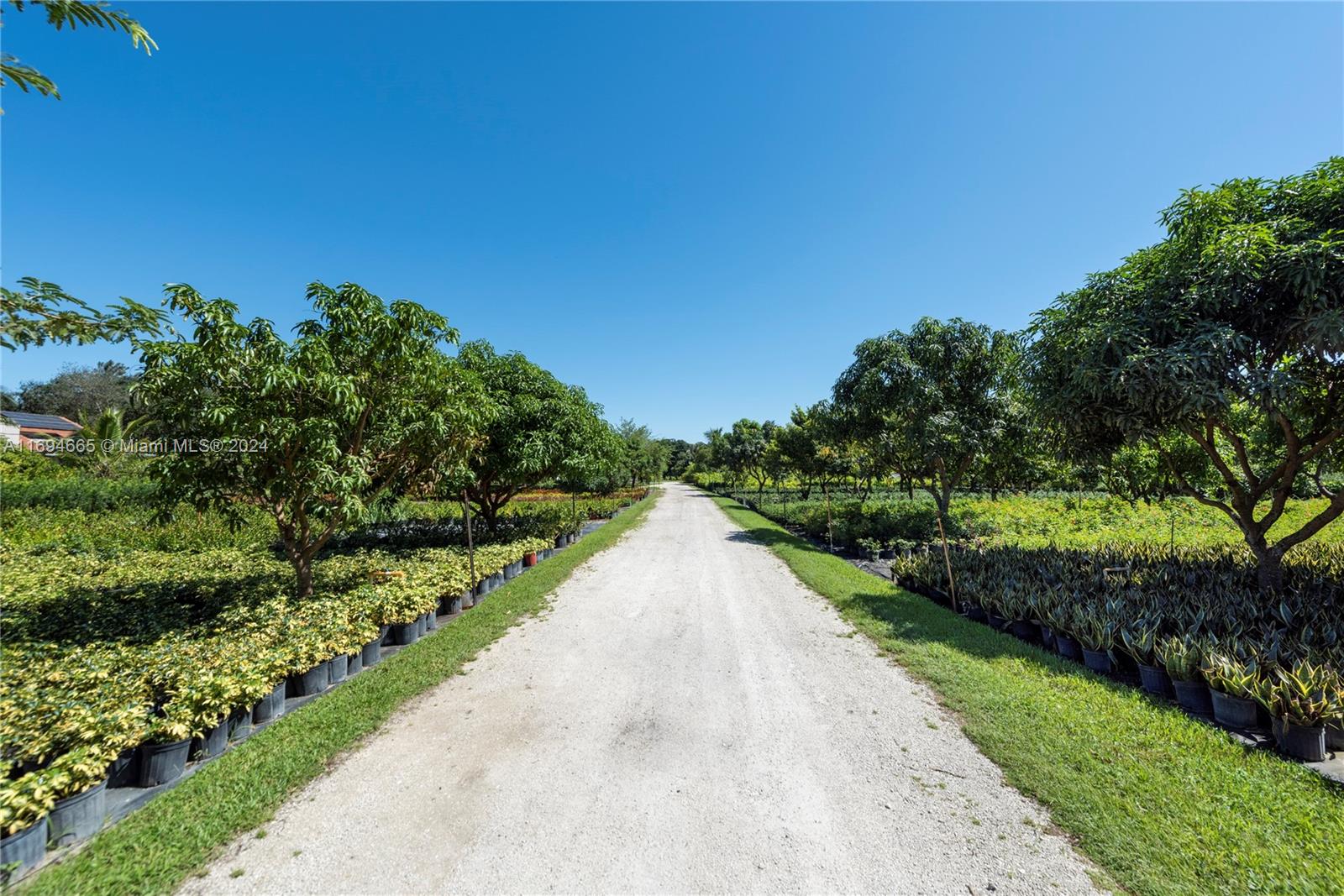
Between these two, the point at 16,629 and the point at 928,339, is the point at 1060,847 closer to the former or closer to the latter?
the point at 16,629

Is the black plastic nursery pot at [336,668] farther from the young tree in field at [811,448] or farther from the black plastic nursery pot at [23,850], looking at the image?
the young tree in field at [811,448]

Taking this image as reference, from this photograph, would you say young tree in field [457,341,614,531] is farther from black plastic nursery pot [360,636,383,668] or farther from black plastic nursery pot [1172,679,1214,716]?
black plastic nursery pot [1172,679,1214,716]

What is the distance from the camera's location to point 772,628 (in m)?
7.09

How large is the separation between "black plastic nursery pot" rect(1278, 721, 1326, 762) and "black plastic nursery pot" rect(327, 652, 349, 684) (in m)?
9.06

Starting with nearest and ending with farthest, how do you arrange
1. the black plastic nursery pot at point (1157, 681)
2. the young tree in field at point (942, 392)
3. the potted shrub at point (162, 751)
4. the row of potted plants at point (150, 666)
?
the row of potted plants at point (150, 666) < the potted shrub at point (162, 751) < the black plastic nursery pot at point (1157, 681) < the young tree in field at point (942, 392)

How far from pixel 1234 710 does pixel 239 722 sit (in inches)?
357

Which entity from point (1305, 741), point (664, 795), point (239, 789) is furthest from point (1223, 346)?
point (239, 789)

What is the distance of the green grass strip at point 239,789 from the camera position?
2.57 metres

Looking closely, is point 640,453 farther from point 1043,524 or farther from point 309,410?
point 309,410

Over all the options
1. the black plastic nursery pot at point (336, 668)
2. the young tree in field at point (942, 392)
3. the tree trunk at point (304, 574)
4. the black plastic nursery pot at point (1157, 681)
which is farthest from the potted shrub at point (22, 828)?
the young tree in field at point (942, 392)

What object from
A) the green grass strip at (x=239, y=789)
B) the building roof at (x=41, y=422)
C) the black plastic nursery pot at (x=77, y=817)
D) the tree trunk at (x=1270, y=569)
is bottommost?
the green grass strip at (x=239, y=789)

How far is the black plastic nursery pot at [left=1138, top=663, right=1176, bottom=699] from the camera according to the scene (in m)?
4.66

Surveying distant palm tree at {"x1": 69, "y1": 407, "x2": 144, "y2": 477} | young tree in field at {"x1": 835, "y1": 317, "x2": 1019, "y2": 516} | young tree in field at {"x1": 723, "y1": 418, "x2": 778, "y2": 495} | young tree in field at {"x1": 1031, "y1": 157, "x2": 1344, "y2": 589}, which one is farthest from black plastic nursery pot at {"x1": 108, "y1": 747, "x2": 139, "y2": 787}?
young tree in field at {"x1": 723, "y1": 418, "x2": 778, "y2": 495}

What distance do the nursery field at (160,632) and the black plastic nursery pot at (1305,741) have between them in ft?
28.7
